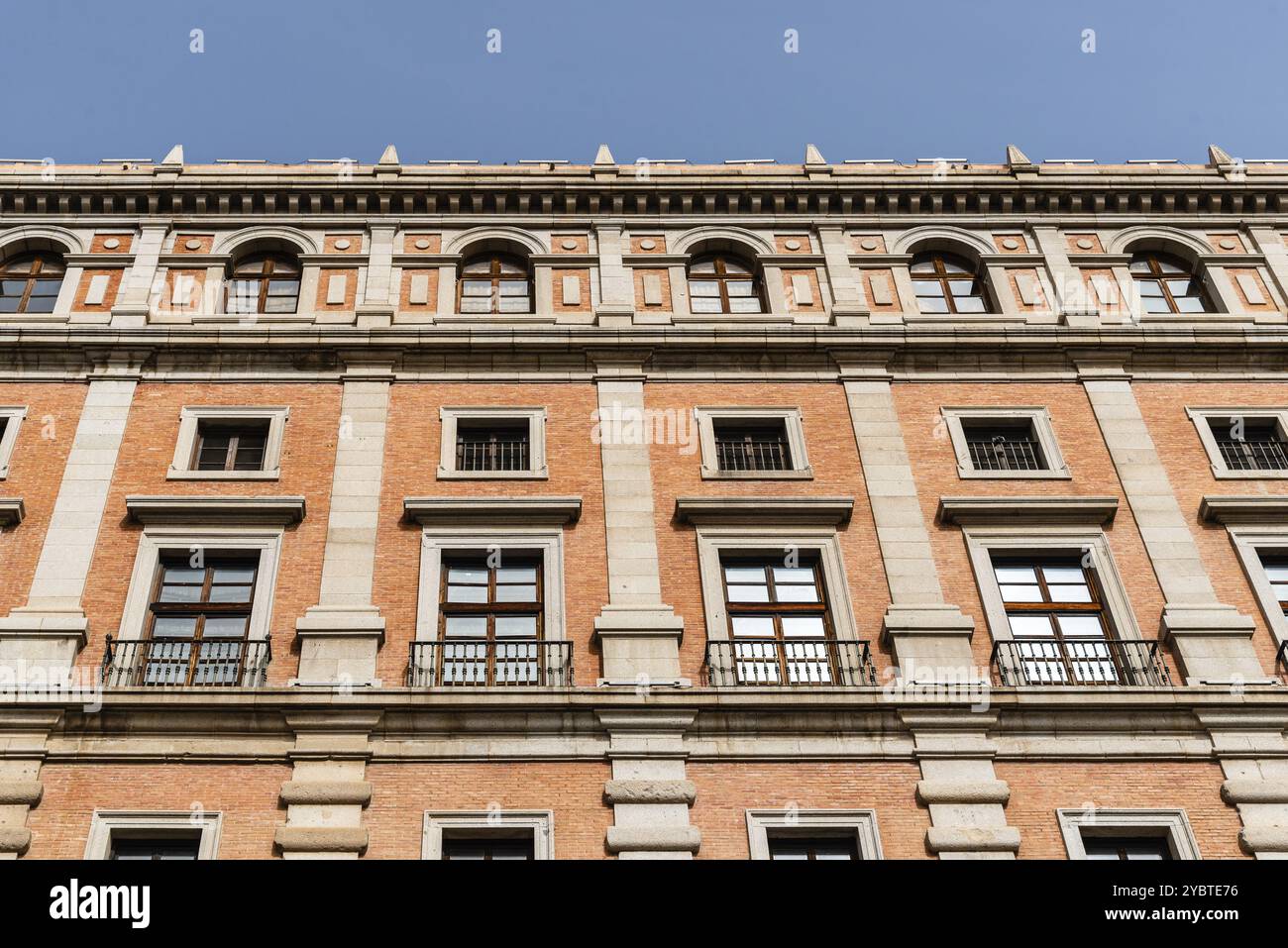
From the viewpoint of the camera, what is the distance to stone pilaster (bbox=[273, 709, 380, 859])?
1975 centimetres

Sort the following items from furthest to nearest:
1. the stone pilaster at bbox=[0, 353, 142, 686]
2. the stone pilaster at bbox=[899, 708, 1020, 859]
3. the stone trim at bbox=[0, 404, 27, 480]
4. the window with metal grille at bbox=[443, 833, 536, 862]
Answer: the stone trim at bbox=[0, 404, 27, 480], the stone pilaster at bbox=[0, 353, 142, 686], the window with metal grille at bbox=[443, 833, 536, 862], the stone pilaster at bbox=[899, 708, 1020, 859]

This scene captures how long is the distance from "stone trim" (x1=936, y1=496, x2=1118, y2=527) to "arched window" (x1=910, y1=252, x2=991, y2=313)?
6734mm

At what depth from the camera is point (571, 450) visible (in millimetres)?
26391

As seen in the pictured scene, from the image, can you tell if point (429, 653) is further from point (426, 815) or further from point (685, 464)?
point (685, 464)

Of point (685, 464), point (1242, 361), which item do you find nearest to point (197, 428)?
point (685, 464)

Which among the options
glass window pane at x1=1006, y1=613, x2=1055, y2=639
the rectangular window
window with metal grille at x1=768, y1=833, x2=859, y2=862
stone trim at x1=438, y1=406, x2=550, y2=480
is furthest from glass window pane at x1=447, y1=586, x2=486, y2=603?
glass window pane at x1=1006, y1=613, x2=1055, y2=639

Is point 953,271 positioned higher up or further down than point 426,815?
higher up

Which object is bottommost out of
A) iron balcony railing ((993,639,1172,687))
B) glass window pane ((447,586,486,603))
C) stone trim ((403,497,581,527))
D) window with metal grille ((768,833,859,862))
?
window with metal grille ((768,833,859,862))

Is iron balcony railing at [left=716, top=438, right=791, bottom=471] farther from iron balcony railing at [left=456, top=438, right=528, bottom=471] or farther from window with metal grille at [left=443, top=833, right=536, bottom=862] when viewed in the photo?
window with metal grille at [left=443, top=833, right=536, bottom=862]

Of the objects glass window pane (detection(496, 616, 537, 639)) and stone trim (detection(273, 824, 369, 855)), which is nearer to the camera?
stone trim (detection(273, 824, 369, 855))

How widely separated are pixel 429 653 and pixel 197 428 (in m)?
7.32

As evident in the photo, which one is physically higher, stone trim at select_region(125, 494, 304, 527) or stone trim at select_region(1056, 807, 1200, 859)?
stone trim at select_region(125, 494, 304, 527)

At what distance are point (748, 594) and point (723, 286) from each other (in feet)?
30.7

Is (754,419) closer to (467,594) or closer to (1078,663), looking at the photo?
(467,594)
